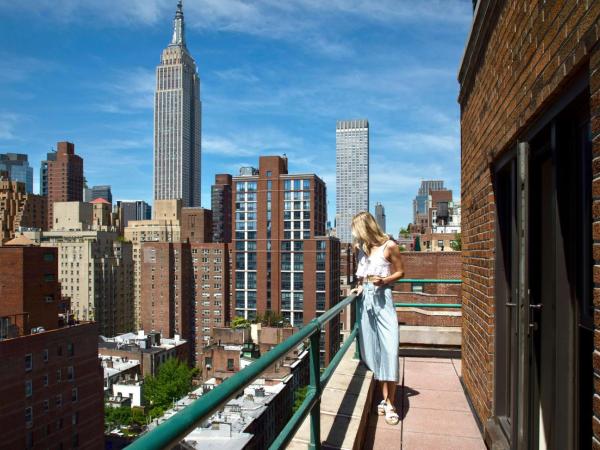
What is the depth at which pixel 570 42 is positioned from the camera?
203 cm

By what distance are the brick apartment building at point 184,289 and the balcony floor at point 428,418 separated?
78390 millimetres

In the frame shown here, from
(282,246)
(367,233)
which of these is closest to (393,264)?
(367,233)

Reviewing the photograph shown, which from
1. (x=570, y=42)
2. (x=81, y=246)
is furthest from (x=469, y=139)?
(x=81, y=246)

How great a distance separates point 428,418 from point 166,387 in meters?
→ 51.7

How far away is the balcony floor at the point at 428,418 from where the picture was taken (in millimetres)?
4273

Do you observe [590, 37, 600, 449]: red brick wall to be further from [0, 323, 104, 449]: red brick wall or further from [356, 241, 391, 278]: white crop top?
[0, 323, 104, 449]: red brick wall

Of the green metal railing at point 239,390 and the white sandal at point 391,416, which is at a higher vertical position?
the green metal railing at point 239,390

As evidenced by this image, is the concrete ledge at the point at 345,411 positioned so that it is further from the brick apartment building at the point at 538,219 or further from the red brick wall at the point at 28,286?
the red brick wall at the point at 28,286

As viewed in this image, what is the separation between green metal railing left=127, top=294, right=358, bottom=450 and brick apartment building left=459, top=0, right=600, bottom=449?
1.16 metres

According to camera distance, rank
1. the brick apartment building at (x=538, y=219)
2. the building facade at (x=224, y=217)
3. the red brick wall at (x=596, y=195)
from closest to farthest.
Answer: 1. the red brick wall at (x=596, y=195)
2. the brick apartment building at (x=538, y=219)
3. the building facade at (x=224, y=217)

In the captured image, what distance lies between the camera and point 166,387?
51812mm

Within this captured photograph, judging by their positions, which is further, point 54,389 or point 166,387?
point 166,387

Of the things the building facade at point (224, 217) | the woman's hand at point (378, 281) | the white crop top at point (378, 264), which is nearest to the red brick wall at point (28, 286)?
the white crop top at point (378, 264)

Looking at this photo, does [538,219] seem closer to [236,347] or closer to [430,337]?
[430,337]
